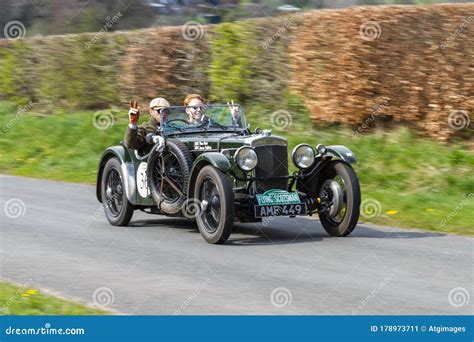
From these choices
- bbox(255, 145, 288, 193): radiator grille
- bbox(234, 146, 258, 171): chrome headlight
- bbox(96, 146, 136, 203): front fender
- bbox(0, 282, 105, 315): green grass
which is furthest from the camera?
bbox(96, 146, 136, 203): front fender

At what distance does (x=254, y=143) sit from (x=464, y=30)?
548 cm

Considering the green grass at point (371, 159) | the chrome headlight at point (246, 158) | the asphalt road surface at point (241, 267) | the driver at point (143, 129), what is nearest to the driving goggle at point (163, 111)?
the driver at point (143, 129)

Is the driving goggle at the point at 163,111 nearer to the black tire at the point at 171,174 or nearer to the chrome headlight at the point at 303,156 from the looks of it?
the black tire at the point at 171,174

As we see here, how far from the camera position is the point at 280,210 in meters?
10.5

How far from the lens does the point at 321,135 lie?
16.9 metres

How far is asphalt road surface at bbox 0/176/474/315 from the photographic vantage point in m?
7.77

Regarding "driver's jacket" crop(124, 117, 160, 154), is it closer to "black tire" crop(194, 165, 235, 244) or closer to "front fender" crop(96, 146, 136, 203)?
"front fender" crop(96, 146, 136, 203)

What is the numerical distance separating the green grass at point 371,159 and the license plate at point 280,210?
1.92 m

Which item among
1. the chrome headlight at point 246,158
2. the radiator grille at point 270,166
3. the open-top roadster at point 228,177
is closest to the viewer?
the open-top roadster at point 228,177

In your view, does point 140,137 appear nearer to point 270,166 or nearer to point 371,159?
point 270,166

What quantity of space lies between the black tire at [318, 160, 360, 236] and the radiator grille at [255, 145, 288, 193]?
1.45ft

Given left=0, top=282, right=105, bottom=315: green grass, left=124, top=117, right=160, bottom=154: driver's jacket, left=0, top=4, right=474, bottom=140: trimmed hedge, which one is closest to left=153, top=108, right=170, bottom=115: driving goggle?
left=124, top=117, right=160, bottom=154: driver's jacket

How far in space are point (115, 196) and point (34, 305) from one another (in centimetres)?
483

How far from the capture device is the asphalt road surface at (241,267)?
777cm
